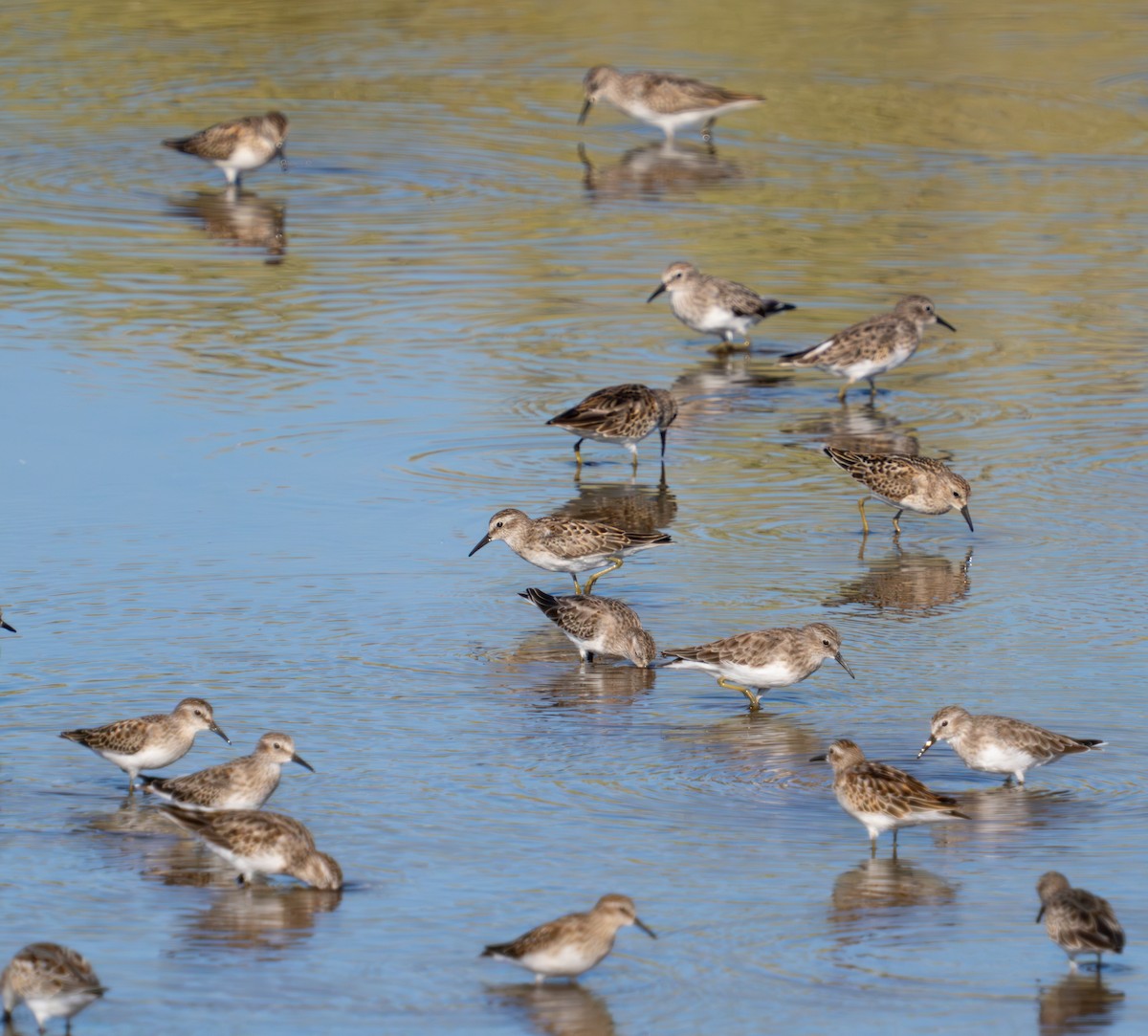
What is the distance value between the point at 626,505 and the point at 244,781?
797 cm

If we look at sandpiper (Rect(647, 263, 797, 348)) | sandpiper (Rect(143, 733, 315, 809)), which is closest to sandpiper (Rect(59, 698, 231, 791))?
sandpiper (Rect(143, 733, 315, 809))

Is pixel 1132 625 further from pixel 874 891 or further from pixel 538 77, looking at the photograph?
pixel 538 77

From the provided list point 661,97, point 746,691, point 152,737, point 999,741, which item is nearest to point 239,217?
point 661,97

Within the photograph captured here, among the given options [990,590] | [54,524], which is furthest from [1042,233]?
[54,524]

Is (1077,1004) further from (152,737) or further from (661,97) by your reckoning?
(661,97)

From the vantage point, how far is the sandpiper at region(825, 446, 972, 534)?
19.0m

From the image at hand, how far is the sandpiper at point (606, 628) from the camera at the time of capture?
51.9ft

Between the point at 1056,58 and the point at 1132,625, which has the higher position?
the point at 1056,58

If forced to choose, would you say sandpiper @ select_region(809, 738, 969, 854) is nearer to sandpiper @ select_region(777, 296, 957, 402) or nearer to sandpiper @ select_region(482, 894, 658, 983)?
sandpiper @ select_region(482, 894, 658, 983)

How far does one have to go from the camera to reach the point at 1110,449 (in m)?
21.8

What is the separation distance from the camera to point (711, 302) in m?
25.4

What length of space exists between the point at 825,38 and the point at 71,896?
34.2m

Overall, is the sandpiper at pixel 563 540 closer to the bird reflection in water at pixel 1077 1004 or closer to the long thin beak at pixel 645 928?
the long thin beak at pixel 645 928

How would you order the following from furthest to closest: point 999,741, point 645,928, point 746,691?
point 746,691, point 999,741, point 645,928
